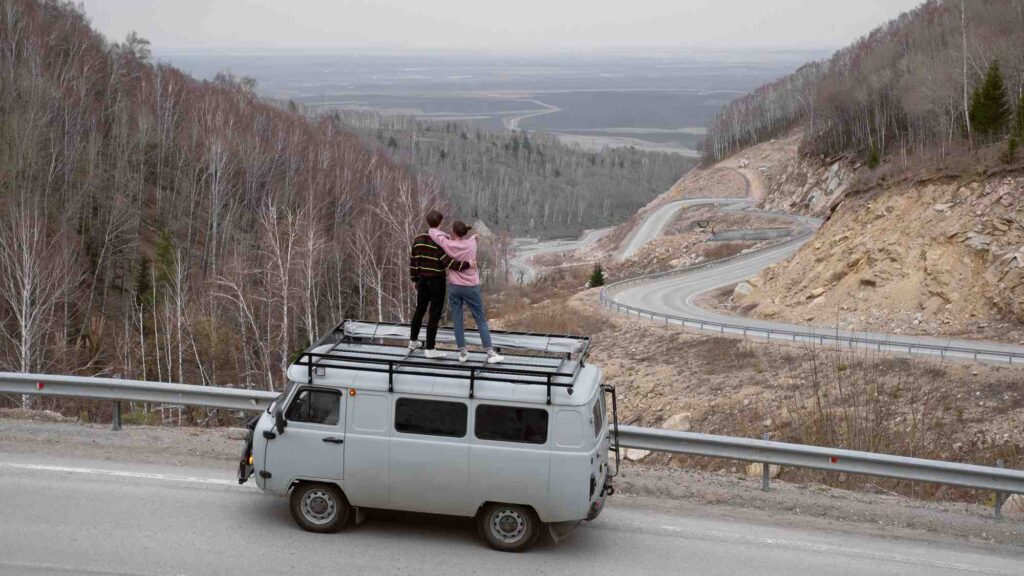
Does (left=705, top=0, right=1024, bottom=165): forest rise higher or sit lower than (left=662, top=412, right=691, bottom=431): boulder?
higher

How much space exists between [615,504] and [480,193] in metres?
145

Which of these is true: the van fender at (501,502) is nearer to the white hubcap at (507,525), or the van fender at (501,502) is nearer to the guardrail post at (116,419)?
the white hubcap at (507,525)

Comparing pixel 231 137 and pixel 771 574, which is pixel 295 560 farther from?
pixel 231 137

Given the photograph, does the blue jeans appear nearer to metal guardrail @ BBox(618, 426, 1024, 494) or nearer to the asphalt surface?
metal guardrail @ BBox(618, 426, 1024, 494)

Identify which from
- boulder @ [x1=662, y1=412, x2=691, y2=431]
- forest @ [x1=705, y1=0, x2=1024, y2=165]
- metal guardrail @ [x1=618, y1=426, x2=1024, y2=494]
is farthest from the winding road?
metal guardrail @ [x1=618, y1=426, x2=1024, y2=494]

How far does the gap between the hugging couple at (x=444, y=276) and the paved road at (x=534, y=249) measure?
78374mm

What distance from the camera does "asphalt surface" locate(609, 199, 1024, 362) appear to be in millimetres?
33156

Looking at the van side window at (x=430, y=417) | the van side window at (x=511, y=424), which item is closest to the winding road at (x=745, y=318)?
the van side window at (x=511, y=424)

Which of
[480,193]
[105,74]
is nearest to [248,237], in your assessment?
[105,74]

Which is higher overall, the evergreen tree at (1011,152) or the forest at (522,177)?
the evergreen tree at (1011,152)

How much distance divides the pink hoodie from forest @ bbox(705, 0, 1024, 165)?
33.5m

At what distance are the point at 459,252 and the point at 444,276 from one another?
1.40 feet

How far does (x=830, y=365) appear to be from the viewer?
3238 centimetres

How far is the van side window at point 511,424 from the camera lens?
952 cm
